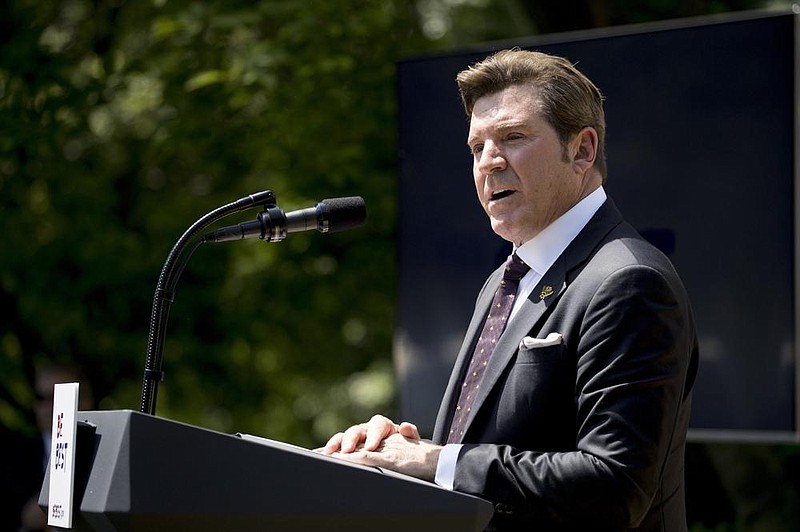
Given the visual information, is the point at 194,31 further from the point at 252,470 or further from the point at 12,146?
the point at 252,470

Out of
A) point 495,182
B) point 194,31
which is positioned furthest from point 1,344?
point 495,182

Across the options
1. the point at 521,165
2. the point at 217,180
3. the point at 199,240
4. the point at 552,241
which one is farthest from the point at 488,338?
the point at 217,180

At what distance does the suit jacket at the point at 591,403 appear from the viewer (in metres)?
2.09

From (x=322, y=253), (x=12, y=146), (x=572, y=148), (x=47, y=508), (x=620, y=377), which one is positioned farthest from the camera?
(x=322, y=253)

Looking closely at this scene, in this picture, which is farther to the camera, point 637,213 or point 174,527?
point 637,213

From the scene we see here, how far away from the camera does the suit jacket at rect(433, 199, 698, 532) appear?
2.09 metres

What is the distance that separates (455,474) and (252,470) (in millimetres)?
469

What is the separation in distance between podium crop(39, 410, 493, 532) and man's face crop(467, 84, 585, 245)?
73cm

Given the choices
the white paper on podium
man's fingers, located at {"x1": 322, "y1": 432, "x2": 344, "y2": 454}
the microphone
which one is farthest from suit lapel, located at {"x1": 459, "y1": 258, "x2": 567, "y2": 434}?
the white paper on podium

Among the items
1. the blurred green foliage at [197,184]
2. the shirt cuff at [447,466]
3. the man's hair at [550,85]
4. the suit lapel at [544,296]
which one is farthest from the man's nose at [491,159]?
the blurred green foliage at [197,184]

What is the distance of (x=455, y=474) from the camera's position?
214cm

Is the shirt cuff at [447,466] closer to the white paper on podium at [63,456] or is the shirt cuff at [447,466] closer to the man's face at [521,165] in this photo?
the man's face at [521,165]

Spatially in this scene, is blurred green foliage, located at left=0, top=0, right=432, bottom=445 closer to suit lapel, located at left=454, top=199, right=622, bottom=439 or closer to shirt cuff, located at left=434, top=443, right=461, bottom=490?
suit lapel, located at left=454, top=199, right=622, bottom=439

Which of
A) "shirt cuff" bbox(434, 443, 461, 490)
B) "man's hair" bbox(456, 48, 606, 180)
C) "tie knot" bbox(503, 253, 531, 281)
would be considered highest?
"man's hair" bbox(456, 48, 606, 180)
